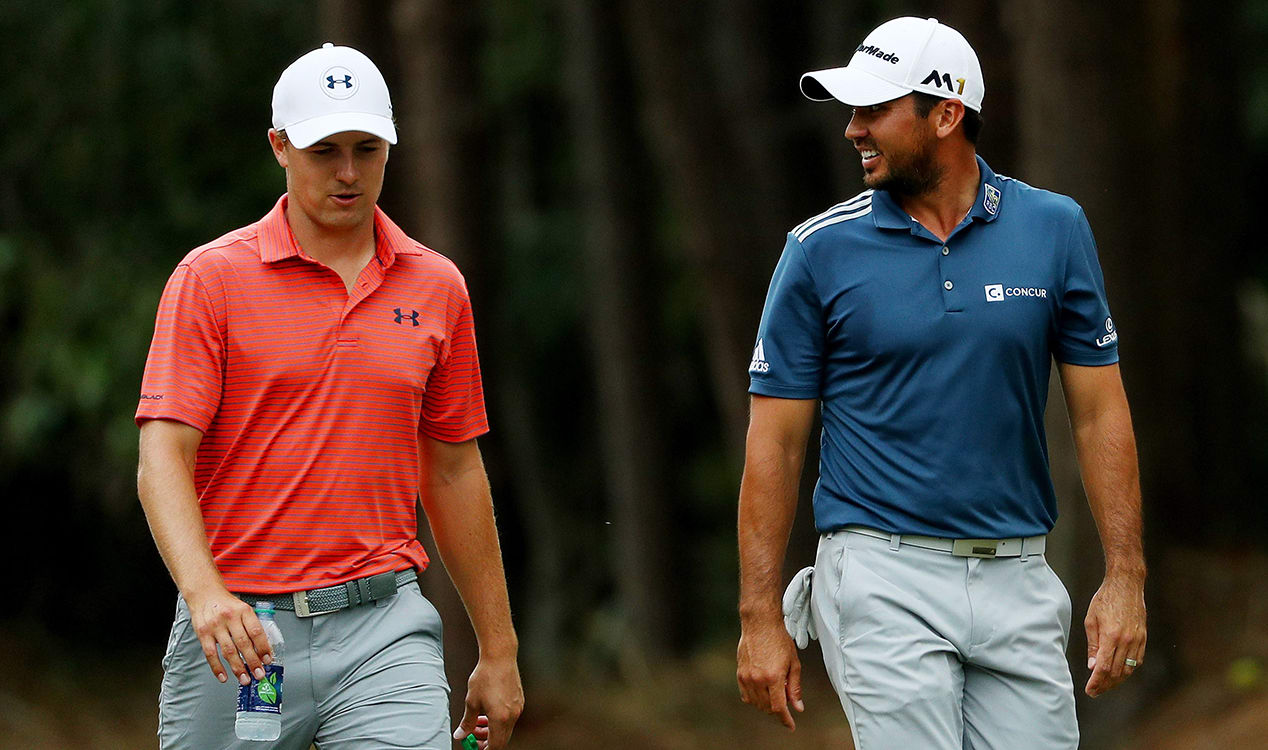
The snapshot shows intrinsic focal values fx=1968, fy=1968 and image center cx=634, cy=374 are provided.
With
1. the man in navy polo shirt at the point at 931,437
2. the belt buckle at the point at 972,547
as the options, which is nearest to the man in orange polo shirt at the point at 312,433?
the man in navy polo shirt at the point at 931,437

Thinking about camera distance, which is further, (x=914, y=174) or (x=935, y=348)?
(x=914, y=174)

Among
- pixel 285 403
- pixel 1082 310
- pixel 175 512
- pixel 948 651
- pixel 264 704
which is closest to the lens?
pixel 175 512

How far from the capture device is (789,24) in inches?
667

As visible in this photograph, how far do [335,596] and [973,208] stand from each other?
6.81 feet

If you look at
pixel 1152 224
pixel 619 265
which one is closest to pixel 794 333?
pixel 1152 224

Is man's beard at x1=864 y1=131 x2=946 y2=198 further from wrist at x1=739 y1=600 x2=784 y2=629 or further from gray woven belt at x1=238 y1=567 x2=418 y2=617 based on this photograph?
gray woven belt at x1=238 y1=567 x2=418 y2=617

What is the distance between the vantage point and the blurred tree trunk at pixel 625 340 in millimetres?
16953

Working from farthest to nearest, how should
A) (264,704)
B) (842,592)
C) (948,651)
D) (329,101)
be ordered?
(842,592) < (948,651) < (329,101) < (264,704)

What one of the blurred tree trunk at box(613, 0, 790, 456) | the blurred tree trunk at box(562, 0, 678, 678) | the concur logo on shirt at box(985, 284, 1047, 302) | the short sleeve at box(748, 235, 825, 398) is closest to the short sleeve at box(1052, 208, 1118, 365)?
the concur logo on shirt at box(985, 284, 1047, 302)

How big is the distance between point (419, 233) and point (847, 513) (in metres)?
6.32

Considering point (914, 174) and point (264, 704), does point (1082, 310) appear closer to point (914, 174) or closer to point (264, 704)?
point (914, 174)

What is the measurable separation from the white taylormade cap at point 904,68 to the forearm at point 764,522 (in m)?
1.03

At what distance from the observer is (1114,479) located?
562cm

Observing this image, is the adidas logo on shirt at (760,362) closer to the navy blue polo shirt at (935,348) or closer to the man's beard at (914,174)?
the navy blue polo shirt at (935,348)
